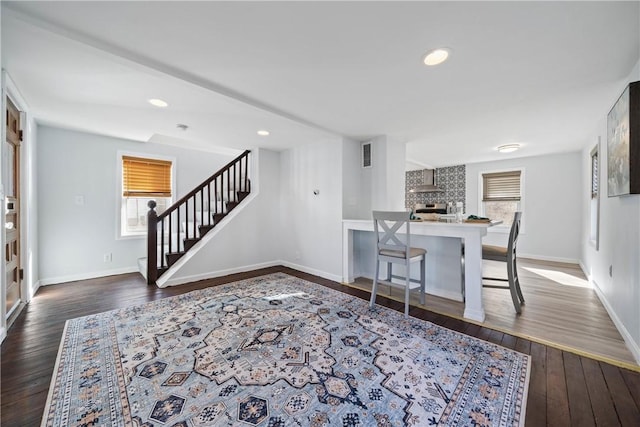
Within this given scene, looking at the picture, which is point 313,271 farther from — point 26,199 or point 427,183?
point 427,183

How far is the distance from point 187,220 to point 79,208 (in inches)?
67.5

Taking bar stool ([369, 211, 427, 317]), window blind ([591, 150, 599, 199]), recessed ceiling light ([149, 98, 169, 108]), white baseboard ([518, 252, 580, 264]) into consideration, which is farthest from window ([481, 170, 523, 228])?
recessed ceiling light ([149, 98, 169, 108])

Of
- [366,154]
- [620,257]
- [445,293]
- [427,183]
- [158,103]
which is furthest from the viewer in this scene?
[427,183]

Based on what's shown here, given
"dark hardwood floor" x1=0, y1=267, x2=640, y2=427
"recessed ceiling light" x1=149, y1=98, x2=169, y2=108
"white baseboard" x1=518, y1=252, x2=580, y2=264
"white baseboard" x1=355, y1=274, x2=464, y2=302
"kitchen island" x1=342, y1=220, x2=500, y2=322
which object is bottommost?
"dark hardwood floor" x1=0, y1=267, x2=640, y2=427

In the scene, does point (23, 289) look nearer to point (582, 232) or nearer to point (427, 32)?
point (427, 32)

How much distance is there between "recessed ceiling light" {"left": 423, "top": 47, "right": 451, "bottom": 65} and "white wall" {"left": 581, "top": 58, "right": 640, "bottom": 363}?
1530 millimetres

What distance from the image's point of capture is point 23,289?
2.78 metres

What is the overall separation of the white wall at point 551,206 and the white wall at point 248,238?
5.22 meters

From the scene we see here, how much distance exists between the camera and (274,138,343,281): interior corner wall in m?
3.89

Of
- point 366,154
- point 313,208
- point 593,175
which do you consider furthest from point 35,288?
point 593,175

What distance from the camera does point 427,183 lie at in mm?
6938

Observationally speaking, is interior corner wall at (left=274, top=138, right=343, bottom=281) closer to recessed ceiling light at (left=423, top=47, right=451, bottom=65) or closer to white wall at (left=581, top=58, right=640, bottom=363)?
recessed ceiling light at (left=423, top=47, right=451, bottom=65)

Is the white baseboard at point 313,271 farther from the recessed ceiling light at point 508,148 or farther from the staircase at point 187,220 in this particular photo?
the recessed ceiling light at point 508,148

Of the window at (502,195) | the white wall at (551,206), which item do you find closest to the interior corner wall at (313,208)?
the window at (502,195)
